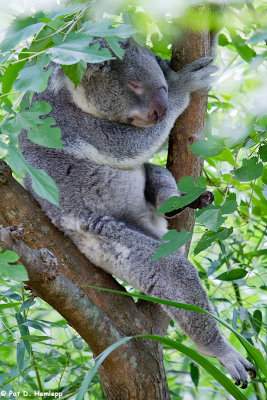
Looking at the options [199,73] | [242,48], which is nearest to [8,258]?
[242,48]

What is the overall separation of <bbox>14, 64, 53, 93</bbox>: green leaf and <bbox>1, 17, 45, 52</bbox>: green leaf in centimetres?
11

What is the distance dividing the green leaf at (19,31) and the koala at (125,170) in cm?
102

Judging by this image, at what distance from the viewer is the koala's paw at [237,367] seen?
93.2 inches

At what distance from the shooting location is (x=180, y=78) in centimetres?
289

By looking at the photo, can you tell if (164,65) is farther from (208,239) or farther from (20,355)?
(20,355)

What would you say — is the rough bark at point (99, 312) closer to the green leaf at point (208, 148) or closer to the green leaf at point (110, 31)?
the green leaf at point (208, 148)

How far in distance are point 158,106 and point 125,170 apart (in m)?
0.43

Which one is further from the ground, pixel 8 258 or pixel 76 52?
pixel 76 52

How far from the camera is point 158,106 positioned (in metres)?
2.67

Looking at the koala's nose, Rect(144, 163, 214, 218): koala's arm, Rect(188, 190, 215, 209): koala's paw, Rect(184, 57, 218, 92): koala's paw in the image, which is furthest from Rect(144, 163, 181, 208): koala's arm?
Rect(184, 57, 218, 92): koala's paw

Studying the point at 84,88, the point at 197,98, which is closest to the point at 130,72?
the point at 84,88

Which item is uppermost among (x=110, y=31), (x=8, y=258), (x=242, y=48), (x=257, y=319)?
(x=110, y=31)

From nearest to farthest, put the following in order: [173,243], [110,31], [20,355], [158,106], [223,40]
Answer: [110,31] < [173,243] < [20,355] < [158,106] < [223,40]

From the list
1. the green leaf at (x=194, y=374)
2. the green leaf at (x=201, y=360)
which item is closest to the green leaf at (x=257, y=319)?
the green leaf at (x=194, y=374)
